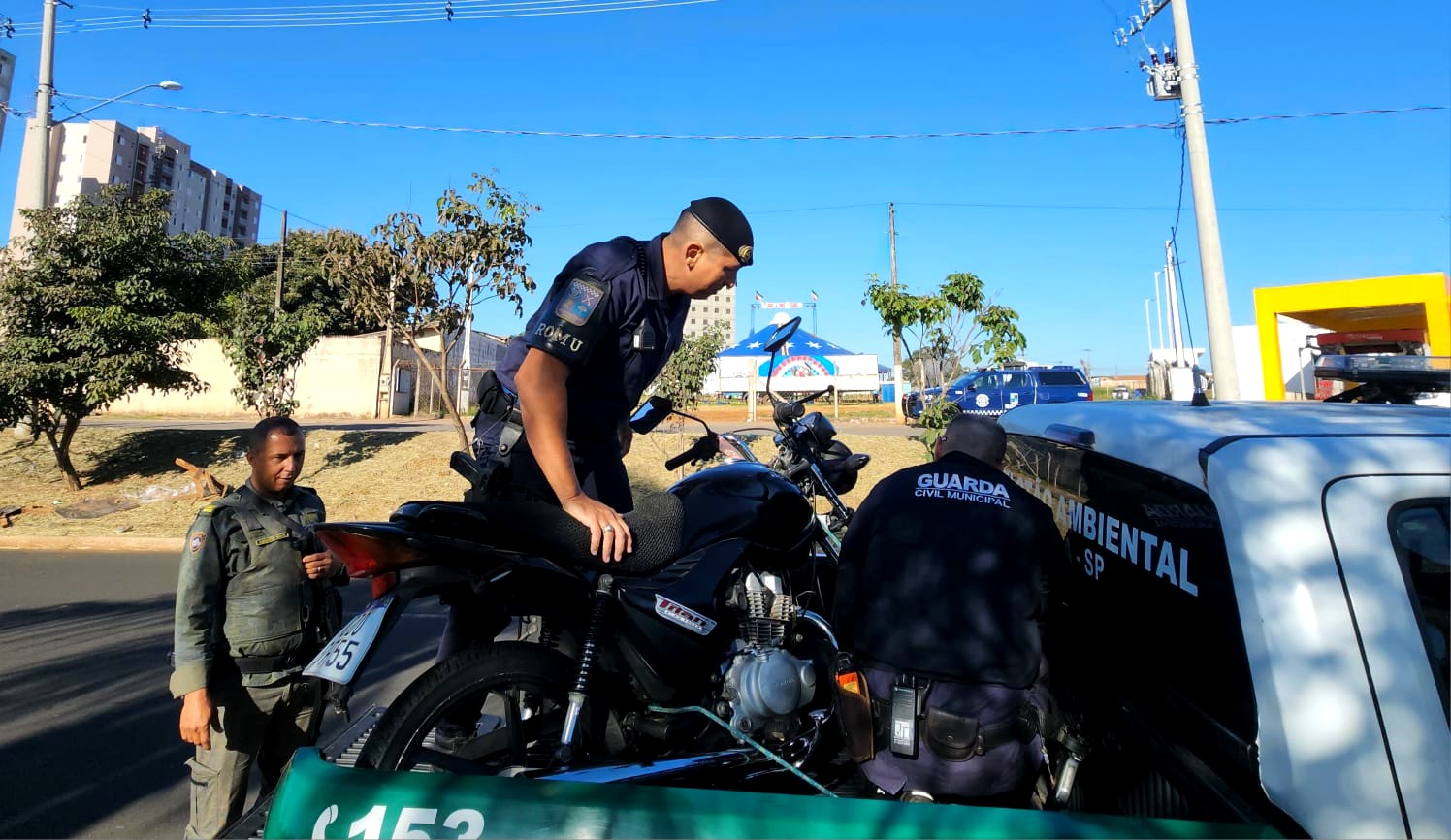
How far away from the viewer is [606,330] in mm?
2260

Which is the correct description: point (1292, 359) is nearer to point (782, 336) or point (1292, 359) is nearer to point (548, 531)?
point (782, 336)

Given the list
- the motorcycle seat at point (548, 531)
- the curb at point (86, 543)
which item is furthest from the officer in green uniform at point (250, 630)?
the curb at point (86, 543)

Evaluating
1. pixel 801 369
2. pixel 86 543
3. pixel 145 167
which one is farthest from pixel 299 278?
pixel 145 167

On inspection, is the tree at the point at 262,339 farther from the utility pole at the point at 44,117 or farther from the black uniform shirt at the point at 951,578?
the black uniform shirt at the point at 951,578

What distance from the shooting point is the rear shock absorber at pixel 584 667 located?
5.84 feet

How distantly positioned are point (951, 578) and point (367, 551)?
4.51ft

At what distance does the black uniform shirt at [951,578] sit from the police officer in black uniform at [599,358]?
658mm

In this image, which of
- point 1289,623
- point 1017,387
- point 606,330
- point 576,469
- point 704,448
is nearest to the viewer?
point 1289,623

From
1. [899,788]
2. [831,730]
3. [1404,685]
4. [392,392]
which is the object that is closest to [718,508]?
[831,730]

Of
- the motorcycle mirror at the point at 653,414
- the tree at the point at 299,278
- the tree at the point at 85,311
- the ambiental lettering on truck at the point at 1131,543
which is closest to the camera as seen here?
the ambiental lettering on truck at the point at 1131,543

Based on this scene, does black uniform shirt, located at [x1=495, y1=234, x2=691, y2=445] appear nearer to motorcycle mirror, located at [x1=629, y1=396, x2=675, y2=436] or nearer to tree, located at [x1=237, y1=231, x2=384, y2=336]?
motorcycle mirror, located at [x1=629, y1=396, x2=675, y2=436]

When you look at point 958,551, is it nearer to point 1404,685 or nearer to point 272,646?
point 1404,685

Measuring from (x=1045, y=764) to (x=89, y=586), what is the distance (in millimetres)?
8103

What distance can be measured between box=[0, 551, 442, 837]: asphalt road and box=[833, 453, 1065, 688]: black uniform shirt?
130 cm
